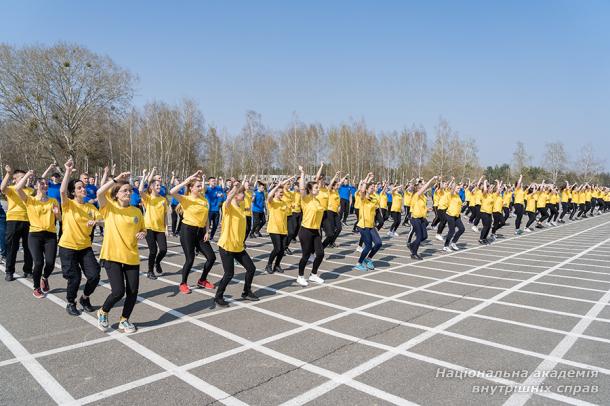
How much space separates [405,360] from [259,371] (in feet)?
5.03

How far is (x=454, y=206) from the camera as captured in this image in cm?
1169

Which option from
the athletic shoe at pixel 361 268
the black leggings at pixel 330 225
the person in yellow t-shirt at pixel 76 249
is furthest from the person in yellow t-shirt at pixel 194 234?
the black leggings at pixel 330 225

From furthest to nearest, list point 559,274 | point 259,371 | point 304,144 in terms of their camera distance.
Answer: point 304,144, point 559,274, point 259,371

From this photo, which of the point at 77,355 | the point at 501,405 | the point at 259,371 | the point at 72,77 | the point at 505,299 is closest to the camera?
the point at 501,405

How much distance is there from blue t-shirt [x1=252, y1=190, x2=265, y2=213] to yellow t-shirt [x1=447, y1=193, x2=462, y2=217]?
18.8 feet

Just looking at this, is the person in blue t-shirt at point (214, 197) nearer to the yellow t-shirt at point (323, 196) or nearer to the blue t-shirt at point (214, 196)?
the blue t-shirt at point (214, 196)

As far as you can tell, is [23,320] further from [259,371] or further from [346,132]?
[346,132]

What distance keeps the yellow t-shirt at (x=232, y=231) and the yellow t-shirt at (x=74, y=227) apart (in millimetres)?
1841

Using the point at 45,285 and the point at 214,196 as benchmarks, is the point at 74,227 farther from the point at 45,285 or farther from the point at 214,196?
the point at 214,196

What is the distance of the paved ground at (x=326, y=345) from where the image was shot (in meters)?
A: 3.49

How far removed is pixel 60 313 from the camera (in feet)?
18.0

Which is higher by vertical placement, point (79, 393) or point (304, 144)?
point (304, 144)

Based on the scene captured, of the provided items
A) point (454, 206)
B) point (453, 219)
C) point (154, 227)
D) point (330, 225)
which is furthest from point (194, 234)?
point (454, 206)

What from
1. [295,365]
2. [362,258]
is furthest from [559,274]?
[295,365]
